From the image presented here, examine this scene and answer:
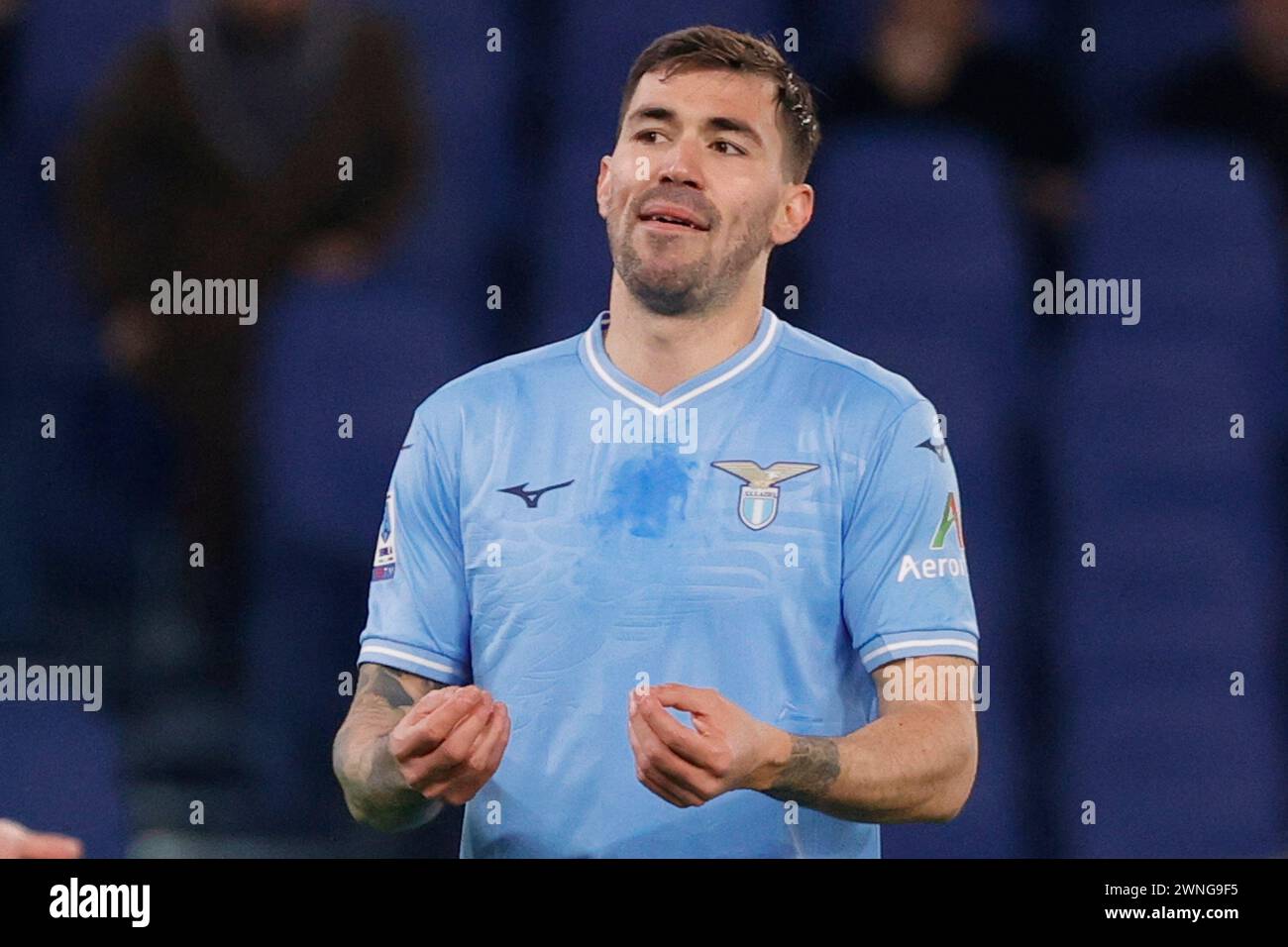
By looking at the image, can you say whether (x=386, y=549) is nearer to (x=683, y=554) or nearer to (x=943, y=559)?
(x=683, y=554)

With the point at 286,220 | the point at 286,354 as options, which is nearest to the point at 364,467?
the point at 286,354

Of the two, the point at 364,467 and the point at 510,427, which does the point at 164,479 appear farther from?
the point at 510,427

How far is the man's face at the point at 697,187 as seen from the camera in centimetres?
342

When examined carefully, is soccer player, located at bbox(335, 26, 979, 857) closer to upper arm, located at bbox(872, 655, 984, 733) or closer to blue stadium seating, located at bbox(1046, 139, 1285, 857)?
upper arm, located at bbox(872, 655, 984, 733)

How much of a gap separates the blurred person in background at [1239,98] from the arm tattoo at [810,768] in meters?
1.40

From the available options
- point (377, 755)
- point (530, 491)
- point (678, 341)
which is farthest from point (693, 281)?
point (377, 755)

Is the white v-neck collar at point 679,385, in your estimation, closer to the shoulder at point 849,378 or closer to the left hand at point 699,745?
the shoulder at point 849,378

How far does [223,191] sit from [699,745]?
1440 mm

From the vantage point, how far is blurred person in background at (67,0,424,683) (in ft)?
11.4

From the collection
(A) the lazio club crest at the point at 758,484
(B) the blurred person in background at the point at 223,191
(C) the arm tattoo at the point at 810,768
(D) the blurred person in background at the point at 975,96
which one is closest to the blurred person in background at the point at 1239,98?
(D) the blurred person in background at the point at 975,96

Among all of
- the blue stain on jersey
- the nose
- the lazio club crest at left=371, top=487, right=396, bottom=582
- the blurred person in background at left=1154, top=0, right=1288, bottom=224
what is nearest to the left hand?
A: the blue stain on jersey

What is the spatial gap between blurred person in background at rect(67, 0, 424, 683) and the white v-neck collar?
18.2 inches

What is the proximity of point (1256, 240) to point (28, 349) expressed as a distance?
96.5 inches

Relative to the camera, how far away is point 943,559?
3.40 metres
